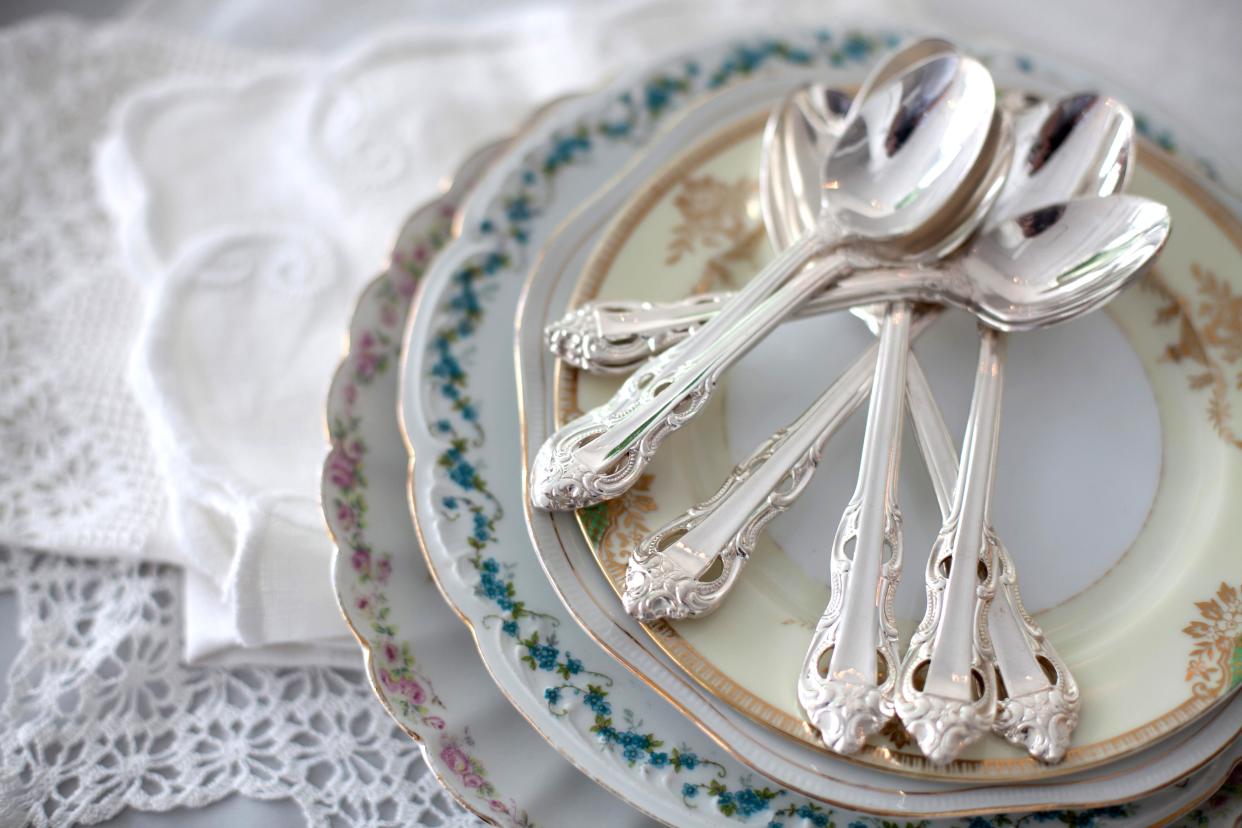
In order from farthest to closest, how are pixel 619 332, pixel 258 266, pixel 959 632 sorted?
1. pixel 258 266
2. pixel 619 332
3. pixel 959 632

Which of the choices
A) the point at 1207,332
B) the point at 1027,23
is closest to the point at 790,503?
the point at 1207,332

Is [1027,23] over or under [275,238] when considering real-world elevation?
over

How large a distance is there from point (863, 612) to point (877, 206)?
0.32 meters

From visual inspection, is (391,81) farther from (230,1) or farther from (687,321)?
(687,321)

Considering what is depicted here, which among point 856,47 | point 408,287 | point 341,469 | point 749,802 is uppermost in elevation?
point 856,47

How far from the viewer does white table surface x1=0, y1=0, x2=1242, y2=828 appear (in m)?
0.96

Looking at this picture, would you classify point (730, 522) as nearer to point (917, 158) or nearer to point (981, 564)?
point (981, 564)

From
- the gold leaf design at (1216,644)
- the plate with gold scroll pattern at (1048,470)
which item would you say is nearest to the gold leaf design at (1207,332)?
the plate with gold scroll pattern at (1048,470)

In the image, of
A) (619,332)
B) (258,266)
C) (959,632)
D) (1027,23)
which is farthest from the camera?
(1027,23)

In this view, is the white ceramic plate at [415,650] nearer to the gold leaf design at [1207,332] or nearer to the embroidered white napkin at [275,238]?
the embroidered white napkin at [275,238]

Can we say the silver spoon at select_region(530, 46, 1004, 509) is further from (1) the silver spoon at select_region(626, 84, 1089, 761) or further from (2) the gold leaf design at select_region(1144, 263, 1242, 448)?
(2) the gold leaf design at select_region(1144, 263, 1242, 448)

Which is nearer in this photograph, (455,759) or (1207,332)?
(455,759)

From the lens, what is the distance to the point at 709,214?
722 millimetres

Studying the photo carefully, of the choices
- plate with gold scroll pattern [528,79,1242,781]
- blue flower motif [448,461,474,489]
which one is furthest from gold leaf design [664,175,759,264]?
blue flower motif [448,461,474,489]
